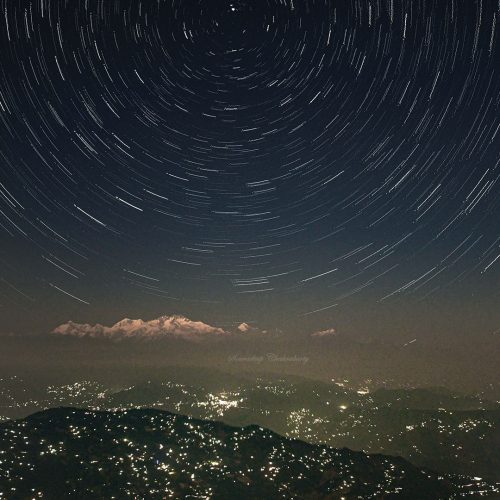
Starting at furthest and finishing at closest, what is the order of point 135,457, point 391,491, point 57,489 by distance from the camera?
point 135,457 < point 391,491 < point 57,489

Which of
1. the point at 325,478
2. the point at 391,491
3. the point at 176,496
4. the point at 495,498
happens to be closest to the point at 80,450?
the point at 176,496

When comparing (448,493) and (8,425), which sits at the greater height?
(8,425)

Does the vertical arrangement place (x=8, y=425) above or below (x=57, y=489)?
above

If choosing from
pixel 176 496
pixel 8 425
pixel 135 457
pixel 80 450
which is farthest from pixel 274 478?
pixel 8 425

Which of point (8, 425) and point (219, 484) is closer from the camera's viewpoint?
point (219, 484)

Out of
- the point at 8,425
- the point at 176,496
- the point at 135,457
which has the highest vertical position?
the point at 8,425

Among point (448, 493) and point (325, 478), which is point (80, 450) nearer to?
point (325, 478)

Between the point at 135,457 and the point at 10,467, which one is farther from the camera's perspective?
the point at 135,457

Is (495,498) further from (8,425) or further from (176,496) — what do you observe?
(8,425)

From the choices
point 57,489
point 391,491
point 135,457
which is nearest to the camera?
point 57,489
